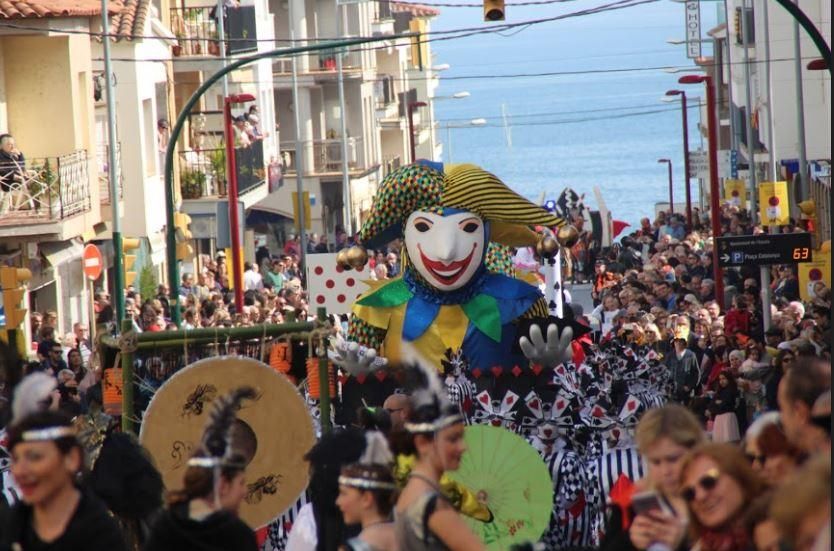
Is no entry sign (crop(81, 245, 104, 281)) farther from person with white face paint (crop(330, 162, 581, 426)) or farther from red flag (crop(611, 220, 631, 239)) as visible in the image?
red flag (crop(611, 220, 631, 239))

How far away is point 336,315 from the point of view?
22609mm

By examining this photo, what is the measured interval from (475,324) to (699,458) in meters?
8.17

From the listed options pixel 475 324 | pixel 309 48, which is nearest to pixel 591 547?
pixel 475 324

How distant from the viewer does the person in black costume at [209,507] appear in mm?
7734

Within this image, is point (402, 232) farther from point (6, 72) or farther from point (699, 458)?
point (6, 72)

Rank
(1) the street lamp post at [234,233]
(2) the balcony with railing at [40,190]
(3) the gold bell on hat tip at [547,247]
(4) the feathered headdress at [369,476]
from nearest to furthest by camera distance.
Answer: (4) the feathered headdress at [369,476] < (3) the gold bell on hat tip at [547,247] < (2) the balcony with railing at [40,190] < (1) the street lamp post at [234,233]

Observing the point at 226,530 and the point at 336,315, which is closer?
the point at 226,530

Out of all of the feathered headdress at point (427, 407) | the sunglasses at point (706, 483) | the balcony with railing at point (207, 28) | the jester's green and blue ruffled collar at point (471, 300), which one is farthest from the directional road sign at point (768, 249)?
the balcony with railing at point (207, 28)

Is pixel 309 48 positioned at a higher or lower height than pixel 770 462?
higher

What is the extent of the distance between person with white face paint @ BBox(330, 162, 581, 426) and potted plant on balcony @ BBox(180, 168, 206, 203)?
2768 cm

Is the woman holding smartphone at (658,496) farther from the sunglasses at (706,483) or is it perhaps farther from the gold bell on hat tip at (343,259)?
the gold bell on hat tip at (343,259)

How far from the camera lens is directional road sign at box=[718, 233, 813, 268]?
22750 mm

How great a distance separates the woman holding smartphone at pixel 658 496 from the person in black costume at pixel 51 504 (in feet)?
6.34

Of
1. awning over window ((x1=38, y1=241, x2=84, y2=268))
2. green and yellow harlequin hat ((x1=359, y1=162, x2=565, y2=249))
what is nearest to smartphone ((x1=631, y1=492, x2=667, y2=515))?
green and yellow harlequin hat ((x1=359, y1=162, x2=565, y2=249))
